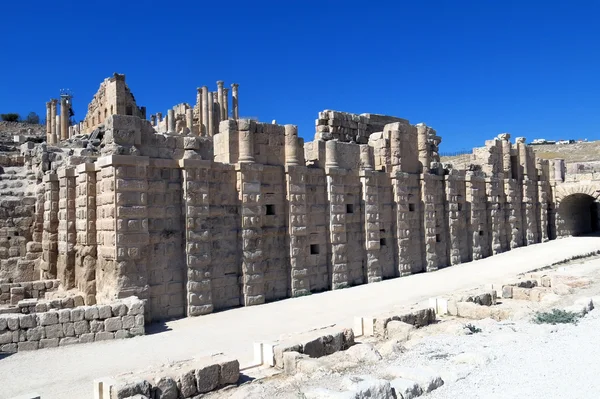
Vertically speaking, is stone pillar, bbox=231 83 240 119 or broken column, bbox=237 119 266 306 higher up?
stone pillar, bbox=231 83 240 119

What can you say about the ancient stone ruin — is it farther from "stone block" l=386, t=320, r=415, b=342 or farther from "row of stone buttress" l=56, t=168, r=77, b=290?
"stone block" l=386, t=320, r=415, b=342

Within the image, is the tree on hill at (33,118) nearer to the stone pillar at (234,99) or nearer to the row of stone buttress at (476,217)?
the stone pillar at (234,99)

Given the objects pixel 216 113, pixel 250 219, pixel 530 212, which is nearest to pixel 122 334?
pixel 250 219

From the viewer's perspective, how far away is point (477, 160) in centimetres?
2364

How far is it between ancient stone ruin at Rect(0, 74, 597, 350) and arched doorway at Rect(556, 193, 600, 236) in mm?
8645

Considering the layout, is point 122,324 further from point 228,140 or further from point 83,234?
point 228,140

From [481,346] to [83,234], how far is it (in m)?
9.23

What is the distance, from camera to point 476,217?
2127cm

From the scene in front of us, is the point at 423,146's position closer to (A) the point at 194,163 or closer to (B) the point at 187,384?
(A) the point at 194,163

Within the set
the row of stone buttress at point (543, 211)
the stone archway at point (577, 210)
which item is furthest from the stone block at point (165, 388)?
the stone archway at point (577, 210)

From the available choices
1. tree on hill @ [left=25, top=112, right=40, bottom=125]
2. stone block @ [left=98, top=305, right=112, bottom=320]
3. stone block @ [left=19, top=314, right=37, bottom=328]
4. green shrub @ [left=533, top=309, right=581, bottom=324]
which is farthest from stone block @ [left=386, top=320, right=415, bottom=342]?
tree on hill @ [left=25, top=112, right=40, bottom=125]

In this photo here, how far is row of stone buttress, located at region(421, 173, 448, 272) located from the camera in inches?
723

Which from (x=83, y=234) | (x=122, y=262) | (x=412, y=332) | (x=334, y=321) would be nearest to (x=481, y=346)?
(x=412, y=332)

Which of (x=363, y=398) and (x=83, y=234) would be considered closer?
(x=363, y=398)
